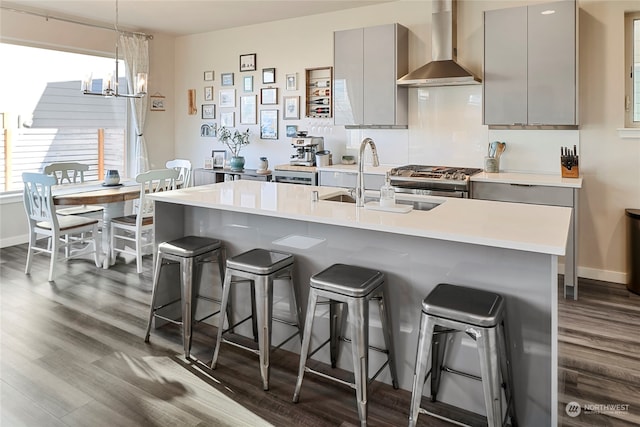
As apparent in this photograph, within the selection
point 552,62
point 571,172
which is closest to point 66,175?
point 552,62

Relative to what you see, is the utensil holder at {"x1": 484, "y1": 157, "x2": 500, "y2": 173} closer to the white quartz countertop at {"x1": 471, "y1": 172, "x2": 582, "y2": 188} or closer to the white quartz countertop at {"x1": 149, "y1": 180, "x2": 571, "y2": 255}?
the white quartz countertop at {"x1": 471, "y1": 172, "x2": 582, "y2": 188}

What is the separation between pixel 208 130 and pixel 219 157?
472mm

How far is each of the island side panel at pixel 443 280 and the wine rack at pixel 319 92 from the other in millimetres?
2862

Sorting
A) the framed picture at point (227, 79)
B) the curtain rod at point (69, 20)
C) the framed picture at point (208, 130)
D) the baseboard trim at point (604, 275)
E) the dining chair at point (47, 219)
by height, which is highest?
the curtain rod at point (69, 20)

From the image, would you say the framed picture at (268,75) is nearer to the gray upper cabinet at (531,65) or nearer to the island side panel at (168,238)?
the gray upper cabinet at (531,65)

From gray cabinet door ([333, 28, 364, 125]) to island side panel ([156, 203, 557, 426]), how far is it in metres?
2.43

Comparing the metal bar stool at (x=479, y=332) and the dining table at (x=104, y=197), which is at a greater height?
the dining table at (x=104, y=197)

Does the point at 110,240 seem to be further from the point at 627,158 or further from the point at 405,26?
the point at 627,158

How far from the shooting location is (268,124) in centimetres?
592

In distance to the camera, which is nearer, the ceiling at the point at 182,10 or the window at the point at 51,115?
the ceiling at the point at 182,10

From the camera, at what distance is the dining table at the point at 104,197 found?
401cm

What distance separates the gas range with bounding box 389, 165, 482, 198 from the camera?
4.03 metres

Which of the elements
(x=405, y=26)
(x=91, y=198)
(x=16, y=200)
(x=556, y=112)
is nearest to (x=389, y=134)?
(x=405, y=26)

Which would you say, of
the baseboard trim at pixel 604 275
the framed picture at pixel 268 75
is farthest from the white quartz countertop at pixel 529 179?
the framed picture at pixel 268 75
